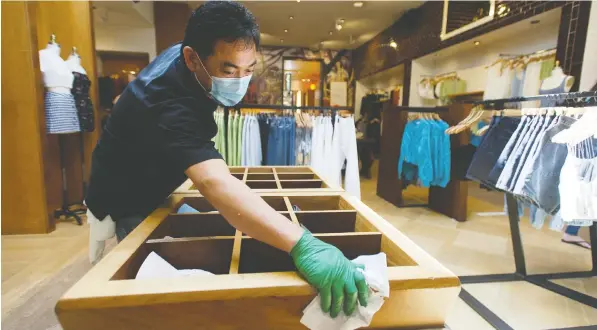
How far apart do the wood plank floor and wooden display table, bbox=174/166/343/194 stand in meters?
1.17

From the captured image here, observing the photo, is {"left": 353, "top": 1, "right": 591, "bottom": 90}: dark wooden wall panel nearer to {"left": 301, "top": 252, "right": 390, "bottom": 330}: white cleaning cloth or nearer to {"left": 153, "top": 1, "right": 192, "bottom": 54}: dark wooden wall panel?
{"left": 301, "top": 252, "right": 390, "bottom": 330}: white cleaning cloth

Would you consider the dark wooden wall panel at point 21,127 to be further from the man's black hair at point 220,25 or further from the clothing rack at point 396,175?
the clothing rack at point 396,175

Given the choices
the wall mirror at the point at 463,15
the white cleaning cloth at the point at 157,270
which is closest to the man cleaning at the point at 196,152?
the white cleaning cloth at the point at 157,270

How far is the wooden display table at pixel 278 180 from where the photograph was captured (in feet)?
5.01

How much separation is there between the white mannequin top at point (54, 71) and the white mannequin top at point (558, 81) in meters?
5.04

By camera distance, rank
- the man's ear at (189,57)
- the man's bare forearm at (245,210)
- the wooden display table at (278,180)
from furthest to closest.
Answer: the wooden display table at (278,180) < the man's ear at (189,57) < the man's bare forearm at (245,210)

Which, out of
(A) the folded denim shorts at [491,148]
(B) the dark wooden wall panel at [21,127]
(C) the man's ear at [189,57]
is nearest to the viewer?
(C) the man's ear at [189,57]

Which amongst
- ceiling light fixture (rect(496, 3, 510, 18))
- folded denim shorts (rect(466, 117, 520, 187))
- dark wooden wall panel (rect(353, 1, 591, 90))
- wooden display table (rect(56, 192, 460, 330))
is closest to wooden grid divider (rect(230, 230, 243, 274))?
wooden display table (rect(56, 192, 460, 330))

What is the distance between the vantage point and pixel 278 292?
0.62 meters

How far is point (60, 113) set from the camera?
124 inches

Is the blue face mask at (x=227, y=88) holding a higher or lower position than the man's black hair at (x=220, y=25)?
lower

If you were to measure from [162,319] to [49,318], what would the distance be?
1795 mm

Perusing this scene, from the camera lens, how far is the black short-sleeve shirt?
2.87 ft

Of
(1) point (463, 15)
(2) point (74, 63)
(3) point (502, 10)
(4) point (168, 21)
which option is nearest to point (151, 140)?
(2) point (74, 63)
